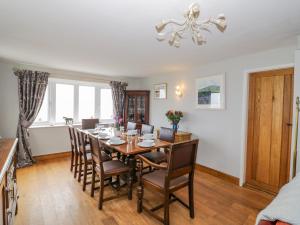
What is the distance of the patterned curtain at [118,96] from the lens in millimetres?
5188

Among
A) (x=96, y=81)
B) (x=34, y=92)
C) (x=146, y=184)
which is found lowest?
(x=146, y=184)

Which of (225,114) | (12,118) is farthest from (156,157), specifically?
(12,118)

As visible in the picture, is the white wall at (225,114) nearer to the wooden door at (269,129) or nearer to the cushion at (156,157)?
the wooden door at (269,129)

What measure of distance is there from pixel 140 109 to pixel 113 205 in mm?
3168

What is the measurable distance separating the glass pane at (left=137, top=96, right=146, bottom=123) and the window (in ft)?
2.83

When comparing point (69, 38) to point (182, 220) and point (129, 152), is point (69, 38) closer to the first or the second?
point (129, 152)

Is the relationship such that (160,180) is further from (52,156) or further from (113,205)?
(52,156)

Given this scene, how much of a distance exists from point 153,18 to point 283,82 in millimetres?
2215

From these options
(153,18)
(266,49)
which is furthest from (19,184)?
(266,49)

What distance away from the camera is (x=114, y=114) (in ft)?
17.4

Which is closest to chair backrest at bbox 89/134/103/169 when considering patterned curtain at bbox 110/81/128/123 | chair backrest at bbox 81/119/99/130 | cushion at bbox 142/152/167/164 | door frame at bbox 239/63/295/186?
cushion at bbox 142/152/167/164

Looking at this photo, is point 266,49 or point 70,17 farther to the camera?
point 266,49

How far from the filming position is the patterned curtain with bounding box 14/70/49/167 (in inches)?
148

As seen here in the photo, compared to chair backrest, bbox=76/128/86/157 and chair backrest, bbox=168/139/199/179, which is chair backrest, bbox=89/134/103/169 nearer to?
chair backrest, bbox=76/128/86/157
